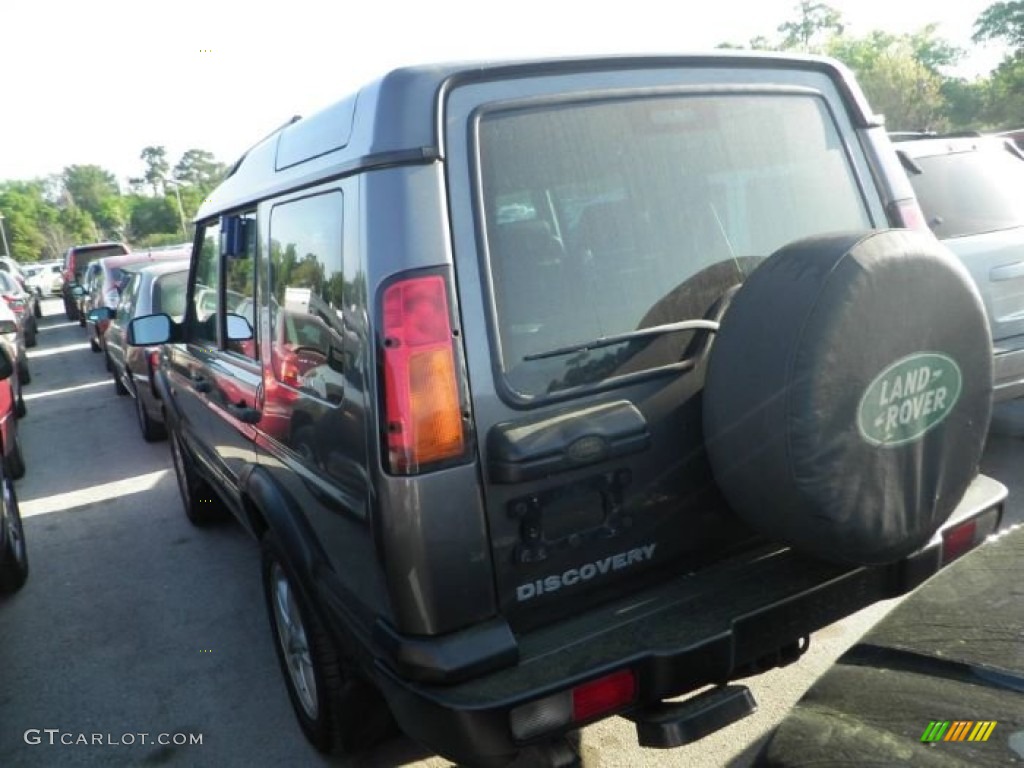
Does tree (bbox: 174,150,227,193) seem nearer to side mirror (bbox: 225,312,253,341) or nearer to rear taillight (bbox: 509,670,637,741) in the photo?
side mirror (bbox: 225,312,253,341)

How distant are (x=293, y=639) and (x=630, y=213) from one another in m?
1.95

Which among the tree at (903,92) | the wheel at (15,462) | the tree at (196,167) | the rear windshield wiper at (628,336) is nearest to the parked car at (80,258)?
the wheel at (15,462)

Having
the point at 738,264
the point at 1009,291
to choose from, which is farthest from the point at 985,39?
the point at 738,264

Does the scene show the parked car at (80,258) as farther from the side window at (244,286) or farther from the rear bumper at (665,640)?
the rear bumper at (665,640)

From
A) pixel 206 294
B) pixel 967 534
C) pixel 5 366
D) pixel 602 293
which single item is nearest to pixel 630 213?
pixel 602 293

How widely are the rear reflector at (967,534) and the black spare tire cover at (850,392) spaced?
287mm

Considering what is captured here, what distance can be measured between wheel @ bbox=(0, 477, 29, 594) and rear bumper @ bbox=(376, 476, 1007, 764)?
3251mm

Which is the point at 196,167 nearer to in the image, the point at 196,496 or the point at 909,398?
the point at 196,496

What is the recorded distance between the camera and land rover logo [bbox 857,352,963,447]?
200cm

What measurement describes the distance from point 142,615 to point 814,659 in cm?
327

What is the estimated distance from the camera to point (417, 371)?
195cm

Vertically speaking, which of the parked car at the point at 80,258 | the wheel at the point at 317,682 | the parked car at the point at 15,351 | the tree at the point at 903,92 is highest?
the tree at the point at 903,92

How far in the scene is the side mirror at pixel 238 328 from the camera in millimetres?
3141

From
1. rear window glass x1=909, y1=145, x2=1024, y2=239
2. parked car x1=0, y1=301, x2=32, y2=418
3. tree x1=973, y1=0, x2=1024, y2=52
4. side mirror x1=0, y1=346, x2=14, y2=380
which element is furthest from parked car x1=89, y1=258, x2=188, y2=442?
tree x1=973, y1=0, x2=1024, y2=52
